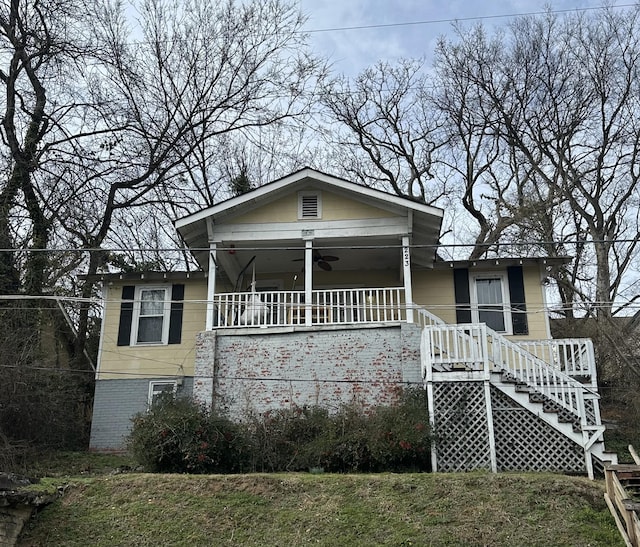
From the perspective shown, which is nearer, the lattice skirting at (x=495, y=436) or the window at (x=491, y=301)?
the lattice skirting at (x=495, y=436)

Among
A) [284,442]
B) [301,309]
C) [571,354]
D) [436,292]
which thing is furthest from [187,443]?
[571,354]

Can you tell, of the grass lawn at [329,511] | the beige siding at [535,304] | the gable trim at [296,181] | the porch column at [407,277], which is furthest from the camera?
the beige siding at [535,304]

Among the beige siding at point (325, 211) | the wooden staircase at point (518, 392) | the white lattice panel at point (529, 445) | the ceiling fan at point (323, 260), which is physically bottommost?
the white lattice panel at point (529, 445)

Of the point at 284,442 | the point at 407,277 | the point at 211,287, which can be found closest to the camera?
the point at 284,442

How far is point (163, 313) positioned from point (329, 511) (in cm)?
985

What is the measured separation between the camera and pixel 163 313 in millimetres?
19172

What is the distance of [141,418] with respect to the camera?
44.9 ft

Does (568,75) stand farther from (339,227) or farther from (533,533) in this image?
(533,533)

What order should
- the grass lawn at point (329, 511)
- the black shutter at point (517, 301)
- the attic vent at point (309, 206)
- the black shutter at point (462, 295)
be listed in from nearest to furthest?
1. the grass lawn at point (329, 511)
2. the attic vent at point (309, 206)
3. the black shutter at point (517, 301)
4. the black shutter at point (462, 295)

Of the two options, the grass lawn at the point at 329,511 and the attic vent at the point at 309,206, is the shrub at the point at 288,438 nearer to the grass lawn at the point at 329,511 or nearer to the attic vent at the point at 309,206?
the grass lawn at the point at 329,511

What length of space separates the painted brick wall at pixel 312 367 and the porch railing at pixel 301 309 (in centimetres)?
40

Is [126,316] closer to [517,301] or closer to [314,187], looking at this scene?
[314,187]

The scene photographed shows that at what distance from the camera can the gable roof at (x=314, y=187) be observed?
16891 mm

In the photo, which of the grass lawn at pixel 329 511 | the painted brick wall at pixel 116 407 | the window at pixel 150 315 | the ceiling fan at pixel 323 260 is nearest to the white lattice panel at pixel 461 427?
the grass lawn at pixel 329 511
